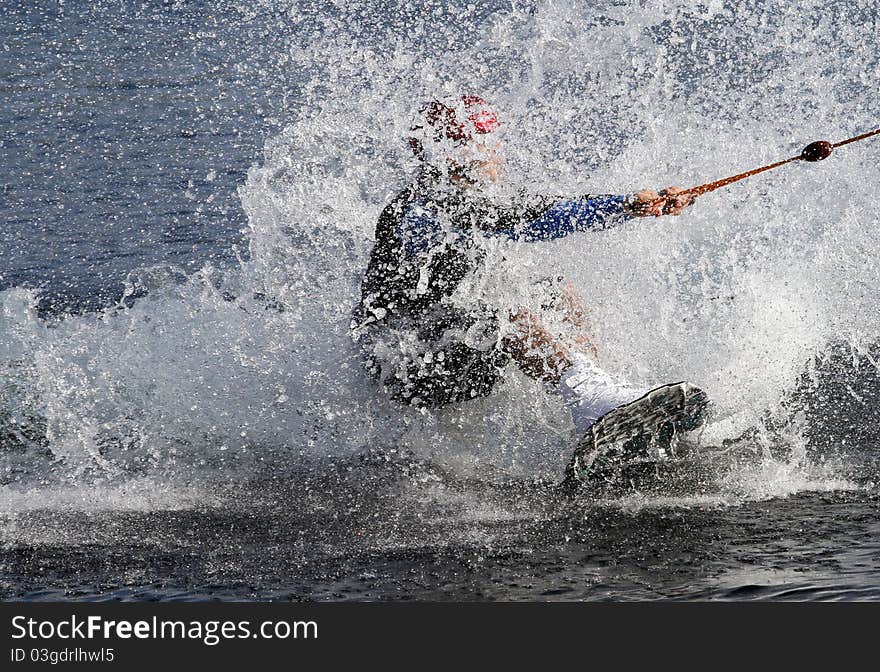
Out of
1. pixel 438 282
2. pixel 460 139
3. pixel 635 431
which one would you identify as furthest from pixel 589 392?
pixel 460 139

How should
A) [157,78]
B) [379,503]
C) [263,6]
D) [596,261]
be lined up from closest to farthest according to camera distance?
[379,503] < [596,261] < [157,78] < [263,6]

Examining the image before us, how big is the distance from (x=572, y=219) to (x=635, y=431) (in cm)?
110

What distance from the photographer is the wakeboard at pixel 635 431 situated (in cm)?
539

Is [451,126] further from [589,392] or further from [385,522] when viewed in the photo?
[385,522]

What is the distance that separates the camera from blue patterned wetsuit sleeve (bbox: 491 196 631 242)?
5594mm

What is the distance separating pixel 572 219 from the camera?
5688 mm

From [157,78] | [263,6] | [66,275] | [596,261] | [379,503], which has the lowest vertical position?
[379,503]

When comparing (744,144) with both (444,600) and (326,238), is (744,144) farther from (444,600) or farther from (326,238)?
(444,600)

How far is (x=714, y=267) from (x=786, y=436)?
6.72ft

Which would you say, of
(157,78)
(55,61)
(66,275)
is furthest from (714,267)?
(55,61)

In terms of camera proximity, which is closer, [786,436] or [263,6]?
[786,436]

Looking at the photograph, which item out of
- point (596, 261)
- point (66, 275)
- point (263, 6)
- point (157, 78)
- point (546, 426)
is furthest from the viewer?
point (263, 6)

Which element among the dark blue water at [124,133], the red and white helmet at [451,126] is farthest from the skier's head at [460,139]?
the dark blue water at [124,133]

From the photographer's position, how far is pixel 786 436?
6242 mm
